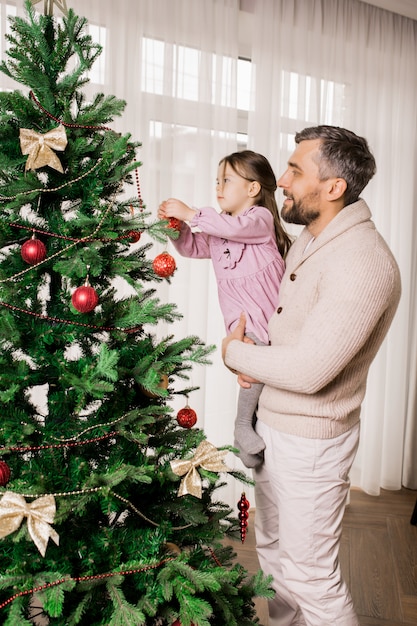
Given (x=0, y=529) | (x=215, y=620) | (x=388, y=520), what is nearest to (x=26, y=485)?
(x=0, y=529)

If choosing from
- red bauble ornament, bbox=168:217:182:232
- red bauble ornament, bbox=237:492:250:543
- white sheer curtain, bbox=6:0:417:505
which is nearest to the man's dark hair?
red bauble ornament, bbox=168:217:182:232

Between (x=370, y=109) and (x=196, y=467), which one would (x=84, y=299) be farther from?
(x=370, y=109)

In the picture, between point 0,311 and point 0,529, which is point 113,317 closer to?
point 0,311

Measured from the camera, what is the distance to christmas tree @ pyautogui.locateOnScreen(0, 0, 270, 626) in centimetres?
123

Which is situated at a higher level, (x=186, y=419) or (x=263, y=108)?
(x=263, y=108)

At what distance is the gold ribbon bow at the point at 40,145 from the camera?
1.28m

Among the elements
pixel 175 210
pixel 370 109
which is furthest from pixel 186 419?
pixel 370 109

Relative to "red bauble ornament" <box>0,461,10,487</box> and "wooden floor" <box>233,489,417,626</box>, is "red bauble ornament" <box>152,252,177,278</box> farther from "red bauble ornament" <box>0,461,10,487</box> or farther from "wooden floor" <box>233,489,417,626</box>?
"wooden floor" <box>233,489,417,626</box>

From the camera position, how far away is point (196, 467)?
4.56 ft

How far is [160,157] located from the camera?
2.86 meters

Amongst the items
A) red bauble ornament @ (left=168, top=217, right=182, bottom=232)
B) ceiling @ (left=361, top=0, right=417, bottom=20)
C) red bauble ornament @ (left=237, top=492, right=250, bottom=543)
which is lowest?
red bauble ornament @ (left=237, top=492, right=250, bottom=543)

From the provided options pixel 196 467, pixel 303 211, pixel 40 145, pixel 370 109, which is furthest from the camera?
pixel 370 109

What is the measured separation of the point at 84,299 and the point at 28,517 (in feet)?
1.45

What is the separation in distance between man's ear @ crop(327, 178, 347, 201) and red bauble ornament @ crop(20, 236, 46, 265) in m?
0.79
